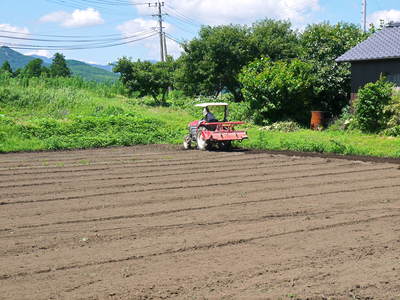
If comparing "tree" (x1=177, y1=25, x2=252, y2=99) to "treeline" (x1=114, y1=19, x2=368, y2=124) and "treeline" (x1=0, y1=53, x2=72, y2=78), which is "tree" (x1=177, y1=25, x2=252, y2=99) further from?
"treeline" (x1=0, y1=53, x2=72, y2=78)

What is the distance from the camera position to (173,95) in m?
42.3

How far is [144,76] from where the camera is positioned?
3350cm

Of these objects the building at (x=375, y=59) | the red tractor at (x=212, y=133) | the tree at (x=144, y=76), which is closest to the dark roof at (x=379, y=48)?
the building at (x=375, y=59)

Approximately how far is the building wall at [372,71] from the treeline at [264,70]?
3.29ft

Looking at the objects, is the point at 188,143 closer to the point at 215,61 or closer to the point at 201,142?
the point at 201,142

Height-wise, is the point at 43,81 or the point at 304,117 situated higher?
the point at 43,81

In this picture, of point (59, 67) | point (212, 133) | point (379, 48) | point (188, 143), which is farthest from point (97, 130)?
point (59, 67)

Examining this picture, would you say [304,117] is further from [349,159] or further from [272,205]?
[272,205]

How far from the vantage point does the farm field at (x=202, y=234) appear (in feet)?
17.9

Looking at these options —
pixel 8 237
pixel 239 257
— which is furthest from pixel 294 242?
pixel 8 237

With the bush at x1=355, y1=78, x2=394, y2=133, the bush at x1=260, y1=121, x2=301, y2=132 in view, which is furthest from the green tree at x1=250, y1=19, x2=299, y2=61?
the bush at x1=355, y1=78, x2=394, y2=133

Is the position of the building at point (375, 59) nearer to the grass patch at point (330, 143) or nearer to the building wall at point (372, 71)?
the building wall at point (372, 71)

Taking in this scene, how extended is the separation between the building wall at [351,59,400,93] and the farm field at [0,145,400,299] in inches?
384

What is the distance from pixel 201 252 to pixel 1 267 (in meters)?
2.26
